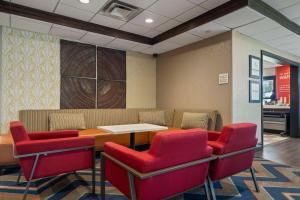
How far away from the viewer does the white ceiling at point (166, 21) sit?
3.20 m

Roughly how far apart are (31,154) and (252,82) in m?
4.34

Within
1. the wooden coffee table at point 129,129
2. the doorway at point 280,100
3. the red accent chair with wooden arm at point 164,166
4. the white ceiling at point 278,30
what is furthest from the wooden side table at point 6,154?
the doorway at point 280,100

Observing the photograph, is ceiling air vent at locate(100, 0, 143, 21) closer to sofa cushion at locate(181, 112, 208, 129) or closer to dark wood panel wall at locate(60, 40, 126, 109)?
dark wood panel wall at locate(60, 40, 126, 109)

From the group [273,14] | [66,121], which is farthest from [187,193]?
[273,14]

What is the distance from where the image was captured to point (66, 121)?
3980 millimetres

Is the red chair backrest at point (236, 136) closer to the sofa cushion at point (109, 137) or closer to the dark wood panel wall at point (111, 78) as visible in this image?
the sofa cushion at point (109, 137)

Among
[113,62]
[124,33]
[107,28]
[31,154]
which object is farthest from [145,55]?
[31,154]

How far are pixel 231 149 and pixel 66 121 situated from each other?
10.5 ft

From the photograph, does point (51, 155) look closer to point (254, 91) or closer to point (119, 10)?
point (119, 10)

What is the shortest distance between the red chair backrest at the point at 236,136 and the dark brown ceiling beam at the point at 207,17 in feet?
6.49

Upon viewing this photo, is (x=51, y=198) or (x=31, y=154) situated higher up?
(x=31, y=154)

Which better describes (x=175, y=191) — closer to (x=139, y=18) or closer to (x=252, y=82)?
(x=139, y=18)

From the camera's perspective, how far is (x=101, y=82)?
505 centimetres

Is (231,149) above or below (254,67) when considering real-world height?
below
